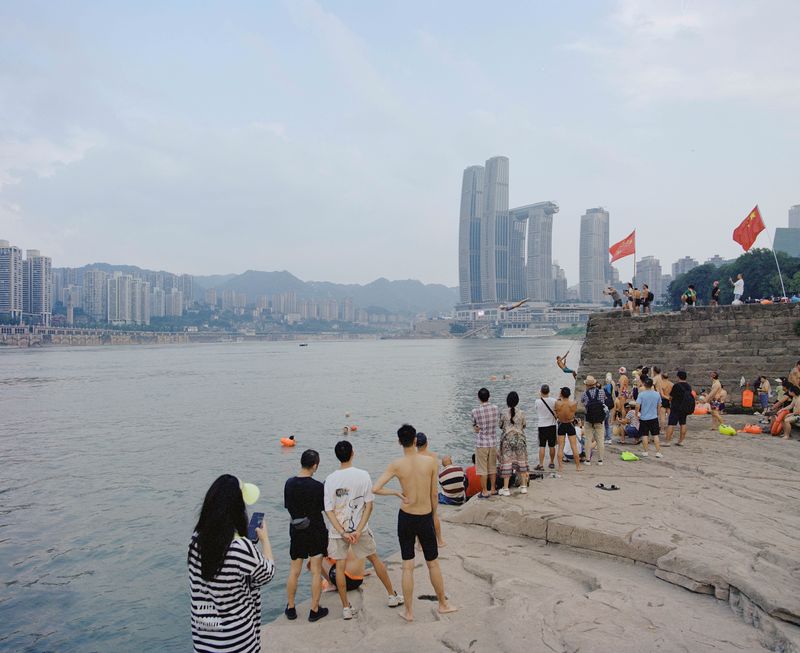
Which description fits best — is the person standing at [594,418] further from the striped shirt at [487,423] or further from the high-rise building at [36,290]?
the high-rise building at [36,290]

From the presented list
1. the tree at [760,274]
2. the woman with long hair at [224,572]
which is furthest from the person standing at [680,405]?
the tree at [760,274]

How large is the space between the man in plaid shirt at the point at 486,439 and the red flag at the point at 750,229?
53.7 feet

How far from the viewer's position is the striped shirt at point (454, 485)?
9156 mm

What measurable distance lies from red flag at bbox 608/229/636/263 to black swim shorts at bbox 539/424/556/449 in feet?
52.8

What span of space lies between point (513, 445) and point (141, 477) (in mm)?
10739

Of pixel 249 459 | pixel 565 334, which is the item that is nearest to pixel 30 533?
pixel 249 459

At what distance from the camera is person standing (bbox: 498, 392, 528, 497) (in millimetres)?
8281

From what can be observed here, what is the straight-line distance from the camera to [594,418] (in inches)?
396

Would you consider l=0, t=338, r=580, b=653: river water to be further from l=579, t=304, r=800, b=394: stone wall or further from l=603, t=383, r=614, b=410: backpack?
l=579, t=304, r=800, b=394: stone wall

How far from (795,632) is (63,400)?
37.9 metres

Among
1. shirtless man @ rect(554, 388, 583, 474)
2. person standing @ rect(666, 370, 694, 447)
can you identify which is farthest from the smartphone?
person standing @ rect(666, 370, 694, 447)

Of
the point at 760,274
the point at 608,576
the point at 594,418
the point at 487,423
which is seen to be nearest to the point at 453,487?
the point at 487,423

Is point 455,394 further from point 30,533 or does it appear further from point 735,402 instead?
point 30,533

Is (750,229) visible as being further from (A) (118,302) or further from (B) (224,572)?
(A) (118,302)
